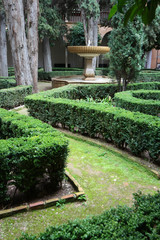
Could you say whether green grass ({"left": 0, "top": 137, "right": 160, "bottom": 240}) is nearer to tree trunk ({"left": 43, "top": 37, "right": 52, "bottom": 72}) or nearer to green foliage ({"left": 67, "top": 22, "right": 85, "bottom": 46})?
tree trunk ({"left": 43, "top": 37, "right": 52, "bottom": 72})

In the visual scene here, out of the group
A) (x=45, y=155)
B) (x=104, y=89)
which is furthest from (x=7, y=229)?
(x=104, y=89)

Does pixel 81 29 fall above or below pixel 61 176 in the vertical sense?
above

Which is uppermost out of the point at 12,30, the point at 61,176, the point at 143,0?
the point at 12,30

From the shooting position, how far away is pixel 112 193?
3.85 metres

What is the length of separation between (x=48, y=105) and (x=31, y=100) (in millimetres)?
780

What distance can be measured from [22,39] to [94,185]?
980 centimetres

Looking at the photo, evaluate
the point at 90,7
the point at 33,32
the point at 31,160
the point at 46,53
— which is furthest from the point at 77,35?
the point at 31,160

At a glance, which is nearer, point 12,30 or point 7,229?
point 7,229

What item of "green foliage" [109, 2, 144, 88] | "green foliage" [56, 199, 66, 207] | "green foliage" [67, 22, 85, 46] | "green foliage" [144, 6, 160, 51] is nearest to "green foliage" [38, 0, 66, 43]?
"green foliage" [67, 22, 85, 46]

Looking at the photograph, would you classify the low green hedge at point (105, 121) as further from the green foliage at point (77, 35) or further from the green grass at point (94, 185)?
the green foliage at point (77, 35)

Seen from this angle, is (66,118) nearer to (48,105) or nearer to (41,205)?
(48,105)

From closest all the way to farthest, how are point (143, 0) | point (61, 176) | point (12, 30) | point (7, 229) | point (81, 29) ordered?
point (143, 0), point (7, 229), point (61, 176), point (12, 30), point (81, 29)

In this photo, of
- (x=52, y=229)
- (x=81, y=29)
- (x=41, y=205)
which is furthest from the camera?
(x=81, y=29)

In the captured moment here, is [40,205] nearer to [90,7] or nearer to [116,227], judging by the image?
[116,227]
